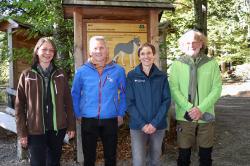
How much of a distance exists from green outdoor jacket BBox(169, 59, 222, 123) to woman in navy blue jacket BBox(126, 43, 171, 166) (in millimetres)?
166

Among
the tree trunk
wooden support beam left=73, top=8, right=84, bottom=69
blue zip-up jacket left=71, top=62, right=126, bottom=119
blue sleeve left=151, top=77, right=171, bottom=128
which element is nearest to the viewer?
blue sleeve left=151, top=77, right=171, bottom=128

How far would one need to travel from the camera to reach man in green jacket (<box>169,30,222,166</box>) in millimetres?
4500

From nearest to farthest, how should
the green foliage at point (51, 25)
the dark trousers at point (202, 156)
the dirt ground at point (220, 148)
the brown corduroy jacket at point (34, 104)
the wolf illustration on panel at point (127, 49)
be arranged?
the brown corduroy jacket at point (34, 104), the dark trousers at point (202, 156), the wolf illustration on panel at point (127, 49), the dirt ground at point (220, 148), the green foliage at point (51, 25)

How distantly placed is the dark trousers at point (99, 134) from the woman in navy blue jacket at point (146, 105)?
0.85 feet

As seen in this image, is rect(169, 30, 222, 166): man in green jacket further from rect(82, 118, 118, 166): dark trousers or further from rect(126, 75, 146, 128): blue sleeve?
rect(82, 118, 118, 166): dark trousers

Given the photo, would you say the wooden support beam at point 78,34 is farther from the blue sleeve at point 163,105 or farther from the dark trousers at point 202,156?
the dark trousers at point 202,156

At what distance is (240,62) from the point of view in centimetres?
3003

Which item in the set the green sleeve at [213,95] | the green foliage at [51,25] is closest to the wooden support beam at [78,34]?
the green foliage at [51,25]

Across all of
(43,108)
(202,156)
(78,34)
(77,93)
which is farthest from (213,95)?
(78,34)

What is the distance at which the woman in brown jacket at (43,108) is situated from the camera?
404 centimetres

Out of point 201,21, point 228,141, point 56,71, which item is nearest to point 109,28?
point 56,71

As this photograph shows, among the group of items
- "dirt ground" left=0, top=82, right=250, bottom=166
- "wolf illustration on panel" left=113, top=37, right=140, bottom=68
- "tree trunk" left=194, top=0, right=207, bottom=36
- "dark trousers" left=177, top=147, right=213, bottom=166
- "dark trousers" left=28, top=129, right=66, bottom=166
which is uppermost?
"tree trunk" left=194, top=0, right=207, bottom=36

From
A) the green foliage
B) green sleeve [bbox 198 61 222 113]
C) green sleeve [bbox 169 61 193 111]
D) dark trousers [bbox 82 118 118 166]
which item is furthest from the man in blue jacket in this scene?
the green foliage

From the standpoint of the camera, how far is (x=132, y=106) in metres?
4.43
